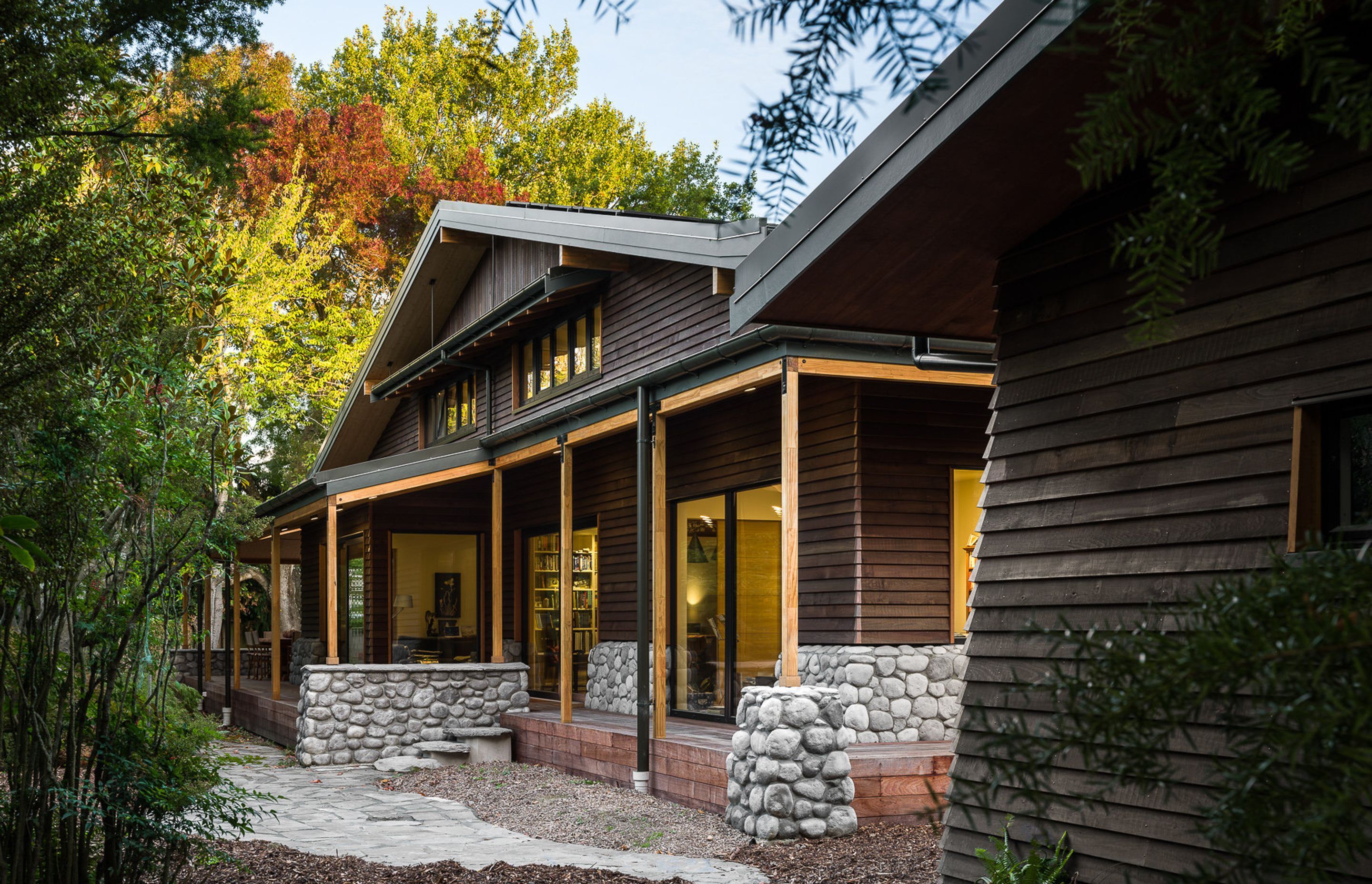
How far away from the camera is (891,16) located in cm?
119

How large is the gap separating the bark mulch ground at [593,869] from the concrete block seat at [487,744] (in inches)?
194

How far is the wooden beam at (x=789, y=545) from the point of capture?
793 centimetres

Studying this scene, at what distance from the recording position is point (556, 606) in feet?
48.8

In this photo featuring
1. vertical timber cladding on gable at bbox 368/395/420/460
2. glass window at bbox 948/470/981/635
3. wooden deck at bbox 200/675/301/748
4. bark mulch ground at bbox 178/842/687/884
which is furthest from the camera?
vertical timber cladding on gable at bbox 368/395/420/460

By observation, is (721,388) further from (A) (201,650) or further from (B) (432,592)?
(A) (201,650)

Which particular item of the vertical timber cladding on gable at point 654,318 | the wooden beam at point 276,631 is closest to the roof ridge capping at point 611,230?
the vertical timber cladding on gable at point 654,318

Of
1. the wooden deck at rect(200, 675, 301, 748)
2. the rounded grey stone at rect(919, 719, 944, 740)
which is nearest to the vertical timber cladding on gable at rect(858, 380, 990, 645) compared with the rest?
the rounded grey stone at rect(919, 719, 944, 740)

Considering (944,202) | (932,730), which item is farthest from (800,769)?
(944,202)

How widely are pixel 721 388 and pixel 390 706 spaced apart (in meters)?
6.14

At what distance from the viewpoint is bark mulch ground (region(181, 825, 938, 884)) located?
6.39 metres

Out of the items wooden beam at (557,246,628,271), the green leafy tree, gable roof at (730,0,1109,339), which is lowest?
gable roof at (730,0,1109,339)

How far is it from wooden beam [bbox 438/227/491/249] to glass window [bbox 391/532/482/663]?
176 inches

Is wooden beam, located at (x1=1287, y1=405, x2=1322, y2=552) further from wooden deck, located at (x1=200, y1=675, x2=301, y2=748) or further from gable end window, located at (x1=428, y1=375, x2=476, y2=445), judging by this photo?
gable end window, located at (x1=428, y1=375, x2=476, y2=445)

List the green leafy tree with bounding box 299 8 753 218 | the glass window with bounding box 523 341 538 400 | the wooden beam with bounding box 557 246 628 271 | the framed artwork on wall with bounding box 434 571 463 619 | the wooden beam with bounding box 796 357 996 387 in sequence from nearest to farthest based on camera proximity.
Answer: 1. the wooden beam with bounding box 796 357 996 387
2. the wooden beam with bounding box 557 246 628 271
3. the glass window with bounding box 523 341 538 400
4. the framed artwork on wall with bounding box 434 571 463 619
5. the green leafy tree with bounding box 299 8 753 218
